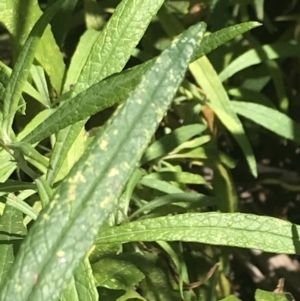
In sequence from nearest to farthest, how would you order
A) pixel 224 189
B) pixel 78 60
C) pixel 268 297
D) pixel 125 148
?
pixel 125 148, pixel 268 297, pixel 78 60, pixel 224 189

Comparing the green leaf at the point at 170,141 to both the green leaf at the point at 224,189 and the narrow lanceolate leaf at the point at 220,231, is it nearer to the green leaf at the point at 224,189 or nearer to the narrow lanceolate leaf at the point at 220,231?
the green leaf at the point at 224,189

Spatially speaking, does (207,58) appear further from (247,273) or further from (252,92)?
(247,273)

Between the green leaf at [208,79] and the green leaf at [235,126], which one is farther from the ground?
the green leaf at [208,79]

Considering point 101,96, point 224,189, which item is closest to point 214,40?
point 101,96

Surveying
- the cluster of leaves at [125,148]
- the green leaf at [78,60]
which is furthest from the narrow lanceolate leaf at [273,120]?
the green leaf at [78,60]

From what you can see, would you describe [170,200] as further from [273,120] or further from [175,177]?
[273,120]

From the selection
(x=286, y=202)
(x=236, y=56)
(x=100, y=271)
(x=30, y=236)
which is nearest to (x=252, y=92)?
(x=236, y=56)
